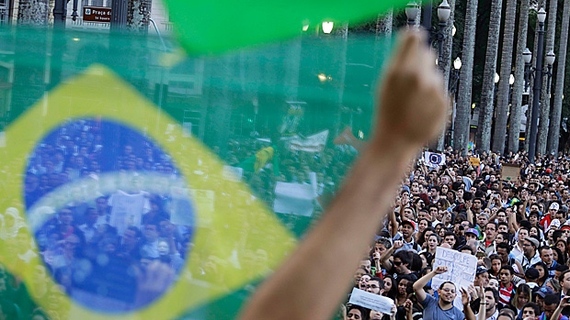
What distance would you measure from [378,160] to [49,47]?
189 centimetres

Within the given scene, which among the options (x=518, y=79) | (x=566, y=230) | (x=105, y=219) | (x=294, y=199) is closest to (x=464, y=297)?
(x=566, y=230)

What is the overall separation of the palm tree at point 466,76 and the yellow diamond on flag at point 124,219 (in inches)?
1481

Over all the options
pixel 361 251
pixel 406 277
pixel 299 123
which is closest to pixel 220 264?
pixel 299 123

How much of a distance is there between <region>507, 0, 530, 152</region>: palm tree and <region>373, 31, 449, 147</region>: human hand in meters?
47.8

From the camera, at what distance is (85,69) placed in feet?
11.6

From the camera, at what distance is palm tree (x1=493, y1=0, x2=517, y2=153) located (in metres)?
44.1

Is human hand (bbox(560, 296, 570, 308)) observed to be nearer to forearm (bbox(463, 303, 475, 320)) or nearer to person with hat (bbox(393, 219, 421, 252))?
forearm (bbox(463, 303, 475, 320))

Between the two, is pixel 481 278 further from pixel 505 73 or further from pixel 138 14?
pixel 505 73

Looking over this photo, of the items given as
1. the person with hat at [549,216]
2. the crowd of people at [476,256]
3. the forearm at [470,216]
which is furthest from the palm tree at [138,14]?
the person with hat at [549,216]

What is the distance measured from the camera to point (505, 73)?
151ft

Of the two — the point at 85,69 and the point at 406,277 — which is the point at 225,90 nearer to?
the point at 85,69

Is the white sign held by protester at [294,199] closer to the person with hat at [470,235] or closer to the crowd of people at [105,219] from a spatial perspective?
the crowd of people at [105,219]

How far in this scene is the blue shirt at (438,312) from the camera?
10.3 m

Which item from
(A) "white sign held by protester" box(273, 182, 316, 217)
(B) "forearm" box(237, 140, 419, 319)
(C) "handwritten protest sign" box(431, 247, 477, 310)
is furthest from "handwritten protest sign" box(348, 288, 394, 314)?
(B) "forearm" box(237, 140, 419, 319)
